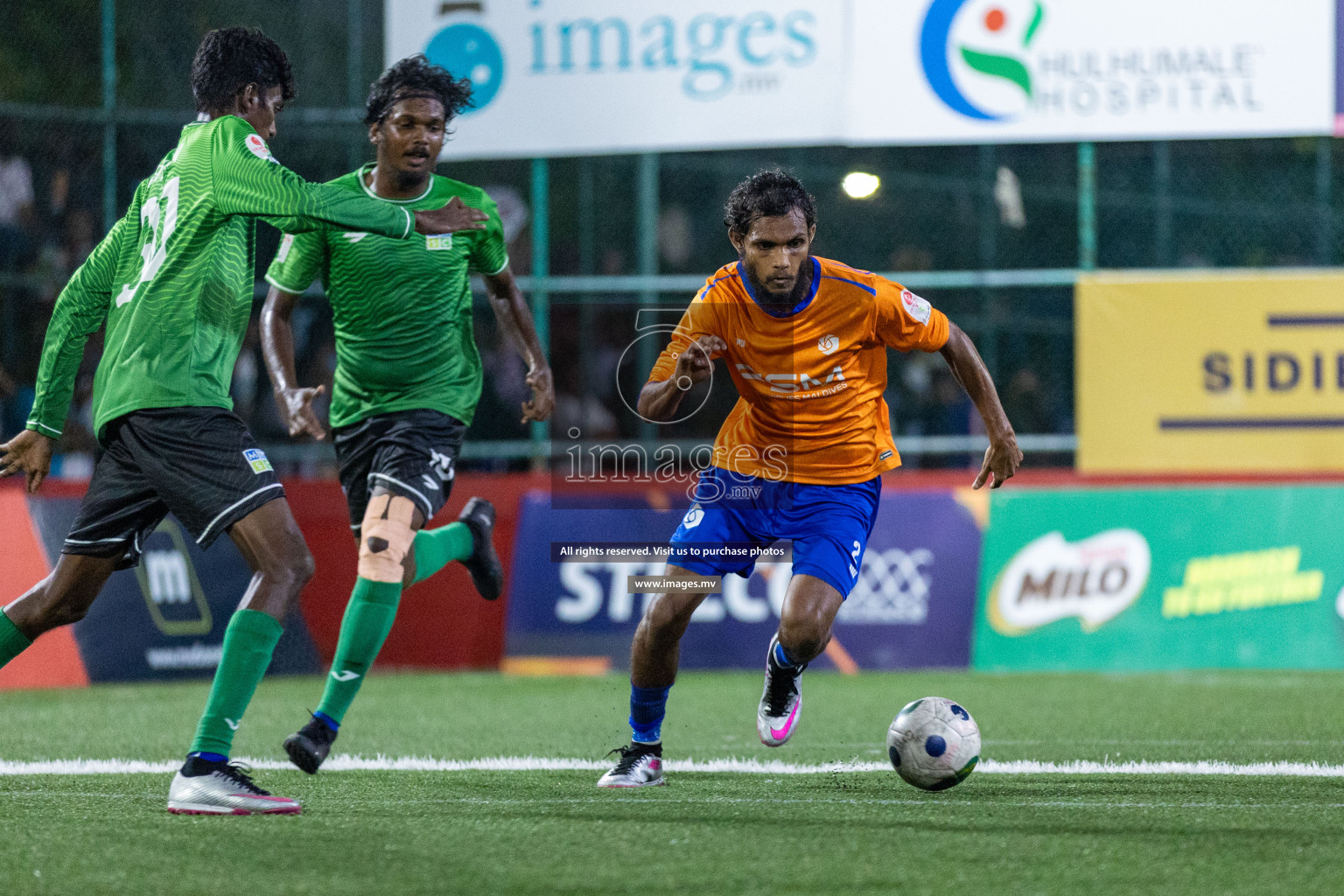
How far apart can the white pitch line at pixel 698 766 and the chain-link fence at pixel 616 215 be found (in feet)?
15.0

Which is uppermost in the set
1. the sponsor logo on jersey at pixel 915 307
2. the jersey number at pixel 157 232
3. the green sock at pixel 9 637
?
the jersey number at pixel 157 232

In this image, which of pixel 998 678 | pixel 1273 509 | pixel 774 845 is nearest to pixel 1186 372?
pixel 1273 509

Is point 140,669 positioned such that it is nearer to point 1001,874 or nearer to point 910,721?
point 910,721

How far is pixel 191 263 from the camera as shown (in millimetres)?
4645

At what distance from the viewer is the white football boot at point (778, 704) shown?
5.37 metres

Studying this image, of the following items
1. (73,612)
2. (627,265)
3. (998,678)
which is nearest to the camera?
(73,612)

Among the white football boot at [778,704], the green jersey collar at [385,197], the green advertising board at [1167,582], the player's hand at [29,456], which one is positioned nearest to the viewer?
the player's hand at [29,456]

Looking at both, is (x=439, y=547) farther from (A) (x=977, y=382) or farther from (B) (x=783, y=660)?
(A) (x=977, y=382)

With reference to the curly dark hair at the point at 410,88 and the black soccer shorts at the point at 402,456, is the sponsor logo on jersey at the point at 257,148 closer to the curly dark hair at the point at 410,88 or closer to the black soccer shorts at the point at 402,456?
the curly dark hair at the point at 410,88

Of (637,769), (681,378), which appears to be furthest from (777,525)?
(637,769)

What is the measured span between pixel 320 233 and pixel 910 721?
2.87 meters

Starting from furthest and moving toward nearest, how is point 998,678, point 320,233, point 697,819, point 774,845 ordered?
point 998,678
point 320,233
point 697,819
point 774,845

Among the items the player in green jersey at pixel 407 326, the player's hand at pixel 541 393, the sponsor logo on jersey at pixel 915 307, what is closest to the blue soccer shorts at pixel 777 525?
the sponsor logo on jersey at pixel 915 307

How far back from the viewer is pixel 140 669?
8.97m
